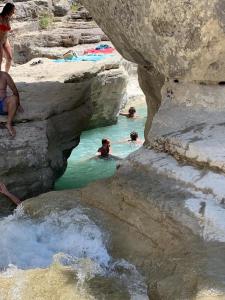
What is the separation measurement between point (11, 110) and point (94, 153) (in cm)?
300

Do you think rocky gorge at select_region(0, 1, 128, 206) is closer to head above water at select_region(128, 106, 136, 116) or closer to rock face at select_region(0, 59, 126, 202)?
rock face at select_region(0, 59, 126, 202)

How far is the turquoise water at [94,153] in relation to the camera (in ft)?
25.6

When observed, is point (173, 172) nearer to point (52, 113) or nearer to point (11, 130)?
point (11, 130)

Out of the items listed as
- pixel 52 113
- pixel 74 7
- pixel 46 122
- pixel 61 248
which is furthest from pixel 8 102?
pixel 74 7

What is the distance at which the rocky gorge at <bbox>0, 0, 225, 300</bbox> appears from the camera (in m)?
3.38

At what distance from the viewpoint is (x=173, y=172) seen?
4.08 metres

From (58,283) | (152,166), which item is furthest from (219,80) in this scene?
(58,283)

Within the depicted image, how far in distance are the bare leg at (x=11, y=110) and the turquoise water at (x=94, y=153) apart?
1.52m

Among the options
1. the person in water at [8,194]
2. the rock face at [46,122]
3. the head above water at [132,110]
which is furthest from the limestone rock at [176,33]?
the head above water at [132,110]

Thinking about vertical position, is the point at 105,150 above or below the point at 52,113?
below

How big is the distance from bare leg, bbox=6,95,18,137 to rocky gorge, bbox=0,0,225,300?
4.78ft

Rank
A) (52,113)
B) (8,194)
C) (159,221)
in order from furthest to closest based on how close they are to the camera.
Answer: (52,113) < (8,194) < (159,221)

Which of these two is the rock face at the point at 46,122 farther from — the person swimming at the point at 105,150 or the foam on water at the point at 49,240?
the foam on water at the point at 49,240

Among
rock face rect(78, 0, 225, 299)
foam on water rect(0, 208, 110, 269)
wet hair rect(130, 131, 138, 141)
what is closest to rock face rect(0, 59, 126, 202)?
wet hair rect(130, 131, 138, 141)
